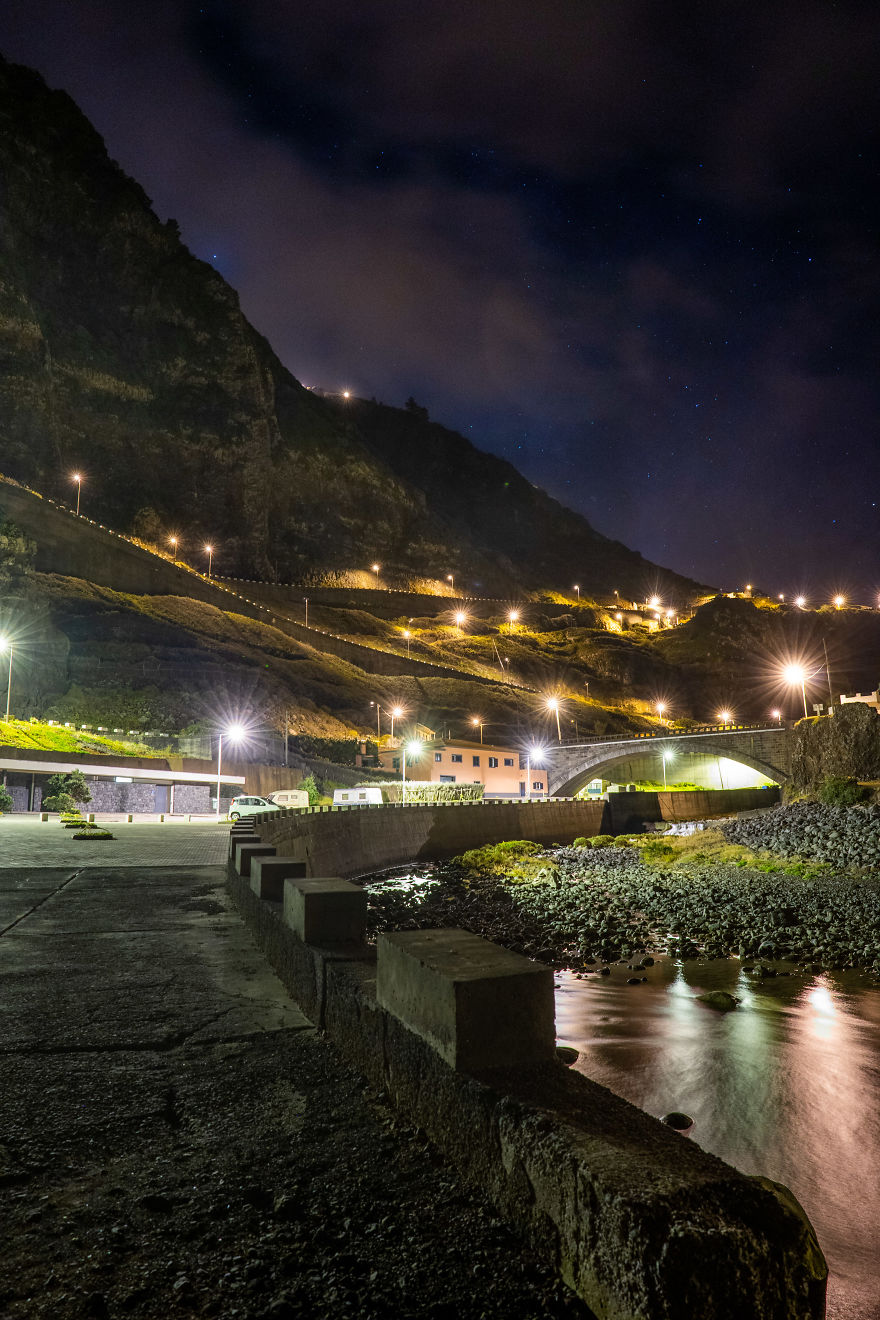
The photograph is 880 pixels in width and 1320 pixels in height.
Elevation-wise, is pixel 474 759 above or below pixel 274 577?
below

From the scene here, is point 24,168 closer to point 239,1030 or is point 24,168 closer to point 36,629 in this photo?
point 36,629

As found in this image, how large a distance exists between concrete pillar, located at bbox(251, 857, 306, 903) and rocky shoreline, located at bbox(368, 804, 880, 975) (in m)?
9.45

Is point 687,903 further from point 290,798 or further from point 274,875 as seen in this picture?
point 290,798

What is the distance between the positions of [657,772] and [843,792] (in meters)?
27.4

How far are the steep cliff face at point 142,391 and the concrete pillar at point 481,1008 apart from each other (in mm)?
93622

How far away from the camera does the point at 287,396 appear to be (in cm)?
13875

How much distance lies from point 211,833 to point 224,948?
59.5 feet

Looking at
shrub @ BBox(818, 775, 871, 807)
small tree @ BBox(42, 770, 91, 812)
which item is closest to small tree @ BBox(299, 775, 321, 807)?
small tree @ BBox(42, 770, 91, 812)

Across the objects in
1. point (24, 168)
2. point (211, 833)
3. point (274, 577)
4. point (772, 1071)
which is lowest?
point (772, 1071)

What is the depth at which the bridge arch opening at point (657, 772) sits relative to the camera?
216 ft

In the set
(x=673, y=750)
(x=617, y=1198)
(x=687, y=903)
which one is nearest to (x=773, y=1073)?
(x=617, y=1198)

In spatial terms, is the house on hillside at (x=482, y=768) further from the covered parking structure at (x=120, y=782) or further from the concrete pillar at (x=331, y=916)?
the concrete pillar at (x=331, y=916)

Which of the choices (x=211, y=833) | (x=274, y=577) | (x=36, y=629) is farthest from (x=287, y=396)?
(x=211, y=833)

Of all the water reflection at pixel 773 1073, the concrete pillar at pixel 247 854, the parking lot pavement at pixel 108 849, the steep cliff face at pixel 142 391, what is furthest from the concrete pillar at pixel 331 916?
the steep cliff face at pixel 142 391
